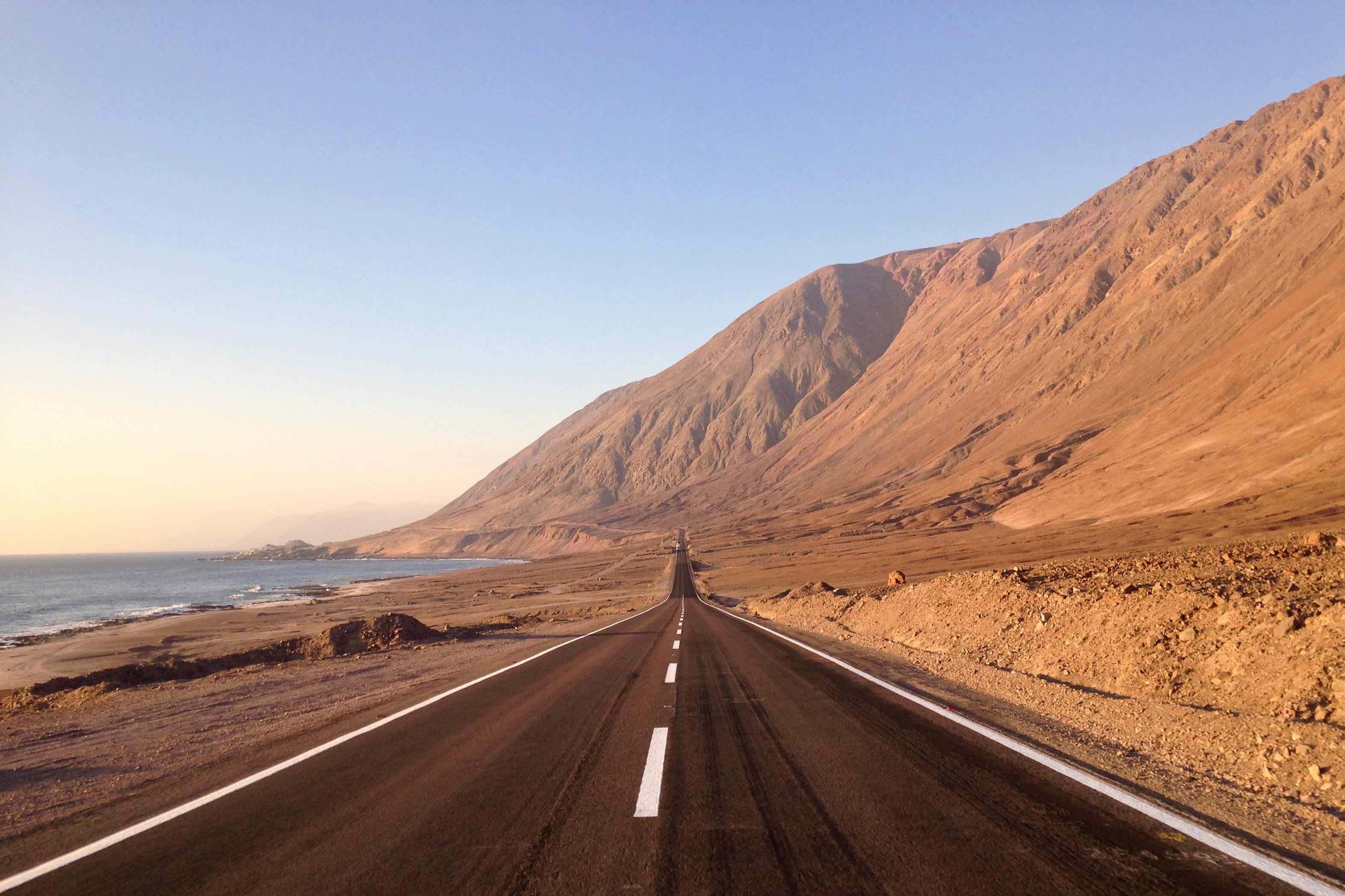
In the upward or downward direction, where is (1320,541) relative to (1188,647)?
upward

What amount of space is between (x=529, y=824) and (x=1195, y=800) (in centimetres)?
527

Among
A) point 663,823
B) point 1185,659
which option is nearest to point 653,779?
→ point 663,823

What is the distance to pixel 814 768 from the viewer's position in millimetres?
6832

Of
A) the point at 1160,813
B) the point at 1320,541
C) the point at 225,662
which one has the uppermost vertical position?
the point at 1320,541

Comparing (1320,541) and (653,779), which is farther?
(1320,541)

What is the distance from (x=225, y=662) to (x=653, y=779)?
21.1 meters

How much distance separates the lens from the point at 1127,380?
10125cm

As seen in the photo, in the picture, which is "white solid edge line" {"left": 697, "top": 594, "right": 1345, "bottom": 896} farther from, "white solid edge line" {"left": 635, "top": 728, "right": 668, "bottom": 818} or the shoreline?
the shoreline

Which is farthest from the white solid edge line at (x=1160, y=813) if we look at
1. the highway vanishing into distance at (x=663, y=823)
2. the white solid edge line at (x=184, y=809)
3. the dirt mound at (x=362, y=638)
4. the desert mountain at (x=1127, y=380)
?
the desert mountain at (x=1127, y=380)

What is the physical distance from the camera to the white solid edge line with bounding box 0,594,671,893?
16.4 feet

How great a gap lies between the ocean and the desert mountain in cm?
5481

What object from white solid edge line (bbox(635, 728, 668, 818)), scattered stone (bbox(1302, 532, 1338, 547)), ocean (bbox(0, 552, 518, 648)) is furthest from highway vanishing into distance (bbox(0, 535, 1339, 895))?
ocean (bbox(0, 552, 518, 648))

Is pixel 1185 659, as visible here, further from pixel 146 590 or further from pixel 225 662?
pixel 146 590

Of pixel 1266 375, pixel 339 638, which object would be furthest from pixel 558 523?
pixel 339 638
